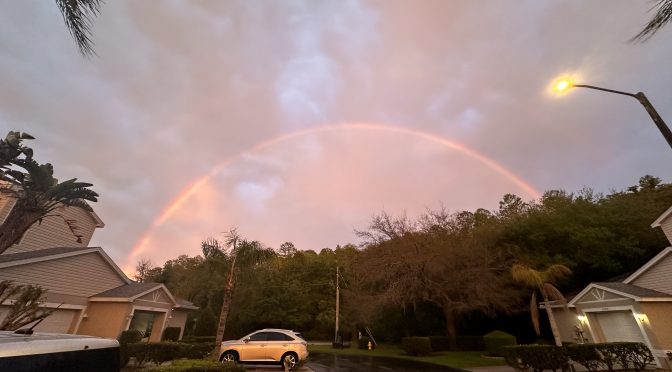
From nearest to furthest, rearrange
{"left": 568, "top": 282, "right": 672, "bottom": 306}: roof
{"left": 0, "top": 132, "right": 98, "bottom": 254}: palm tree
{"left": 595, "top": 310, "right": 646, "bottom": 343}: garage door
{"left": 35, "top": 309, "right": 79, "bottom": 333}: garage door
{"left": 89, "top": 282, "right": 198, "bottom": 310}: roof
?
{"left": 0, "top": 132, "right": 98, "bottom": 254}: palm tree
{"left": 35, "top": 309, "right": 79, "bottom": 333}: garage door
{"left": 568, "top": 282, "right": 672, "bottom": 306}: roof
{"left": 595, "top": 310, "right": 646, "bottom": 343}: garage door
{"left": 89, "top": 282, "right": 198, "bottom": 310}: roof

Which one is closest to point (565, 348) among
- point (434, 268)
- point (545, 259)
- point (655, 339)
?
point (655, 339)

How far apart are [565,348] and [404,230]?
15.1 metres

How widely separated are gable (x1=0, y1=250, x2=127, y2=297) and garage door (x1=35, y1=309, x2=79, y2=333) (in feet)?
3.33

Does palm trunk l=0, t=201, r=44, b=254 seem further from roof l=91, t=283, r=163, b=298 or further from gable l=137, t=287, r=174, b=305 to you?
gable l=137, t=287, r=174, b=305

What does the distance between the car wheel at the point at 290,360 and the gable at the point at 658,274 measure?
20.6 meters

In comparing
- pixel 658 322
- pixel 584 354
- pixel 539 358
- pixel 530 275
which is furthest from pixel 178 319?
pixel 658 322

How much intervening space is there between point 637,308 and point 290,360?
18.8 metres

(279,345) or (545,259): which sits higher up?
(545,259)

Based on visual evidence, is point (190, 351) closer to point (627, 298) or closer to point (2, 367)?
point (2, 367)

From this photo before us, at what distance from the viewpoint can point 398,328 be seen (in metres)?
32.4

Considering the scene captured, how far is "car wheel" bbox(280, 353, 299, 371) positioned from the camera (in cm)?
1492

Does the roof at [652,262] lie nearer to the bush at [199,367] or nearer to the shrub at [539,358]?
the shrub at [539,358]

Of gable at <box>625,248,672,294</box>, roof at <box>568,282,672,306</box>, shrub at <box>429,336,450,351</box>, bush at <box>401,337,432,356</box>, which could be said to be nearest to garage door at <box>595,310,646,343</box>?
roof at <box>568,282,672,306</box>

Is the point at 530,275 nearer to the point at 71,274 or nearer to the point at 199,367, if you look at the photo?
the point at 199,367
